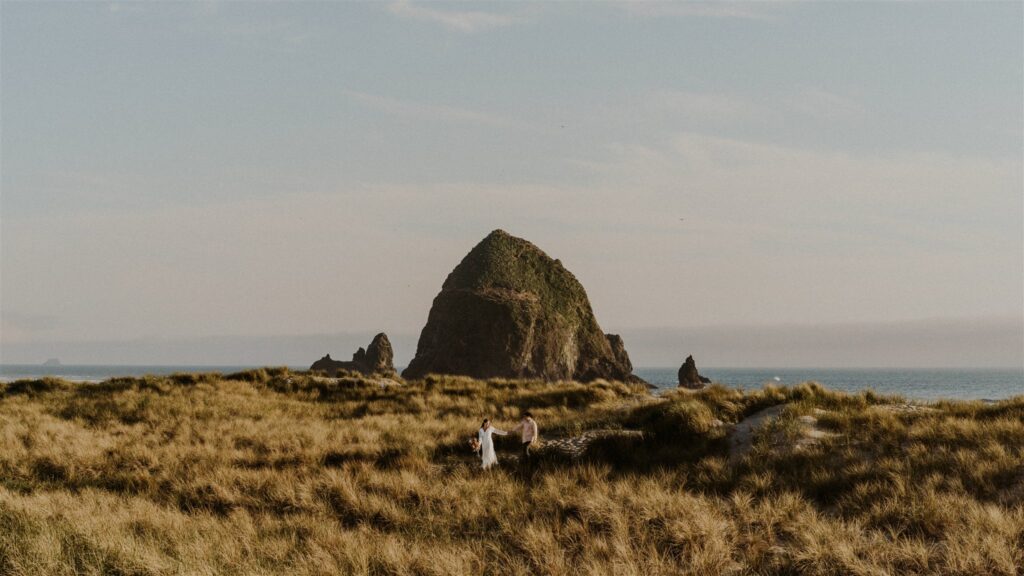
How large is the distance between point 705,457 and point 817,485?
315cm

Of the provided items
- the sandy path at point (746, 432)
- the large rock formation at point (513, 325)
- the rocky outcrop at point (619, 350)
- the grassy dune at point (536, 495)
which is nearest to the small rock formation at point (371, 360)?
the large rock formation at point (513, 325)

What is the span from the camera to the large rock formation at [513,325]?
138 m

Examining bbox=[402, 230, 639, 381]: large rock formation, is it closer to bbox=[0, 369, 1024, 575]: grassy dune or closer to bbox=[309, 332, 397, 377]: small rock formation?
bbox=[309, 332, 397, 377]: small rock formation

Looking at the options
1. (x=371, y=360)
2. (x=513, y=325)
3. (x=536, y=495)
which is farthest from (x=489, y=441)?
(x=371, y=360)

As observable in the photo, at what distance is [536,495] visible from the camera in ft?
40.1

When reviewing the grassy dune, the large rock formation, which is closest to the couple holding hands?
the grassy dune

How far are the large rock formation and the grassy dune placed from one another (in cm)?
11458

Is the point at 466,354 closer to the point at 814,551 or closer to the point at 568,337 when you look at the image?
the point at 568,337

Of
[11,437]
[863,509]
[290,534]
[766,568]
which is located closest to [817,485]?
[863,509]

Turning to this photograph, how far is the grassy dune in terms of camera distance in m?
8.80

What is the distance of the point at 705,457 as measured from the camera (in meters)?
15.1

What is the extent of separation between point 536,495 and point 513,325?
419ft

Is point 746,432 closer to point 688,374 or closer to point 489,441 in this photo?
point 489,441

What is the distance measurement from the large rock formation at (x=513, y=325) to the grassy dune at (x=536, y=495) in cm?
11458
